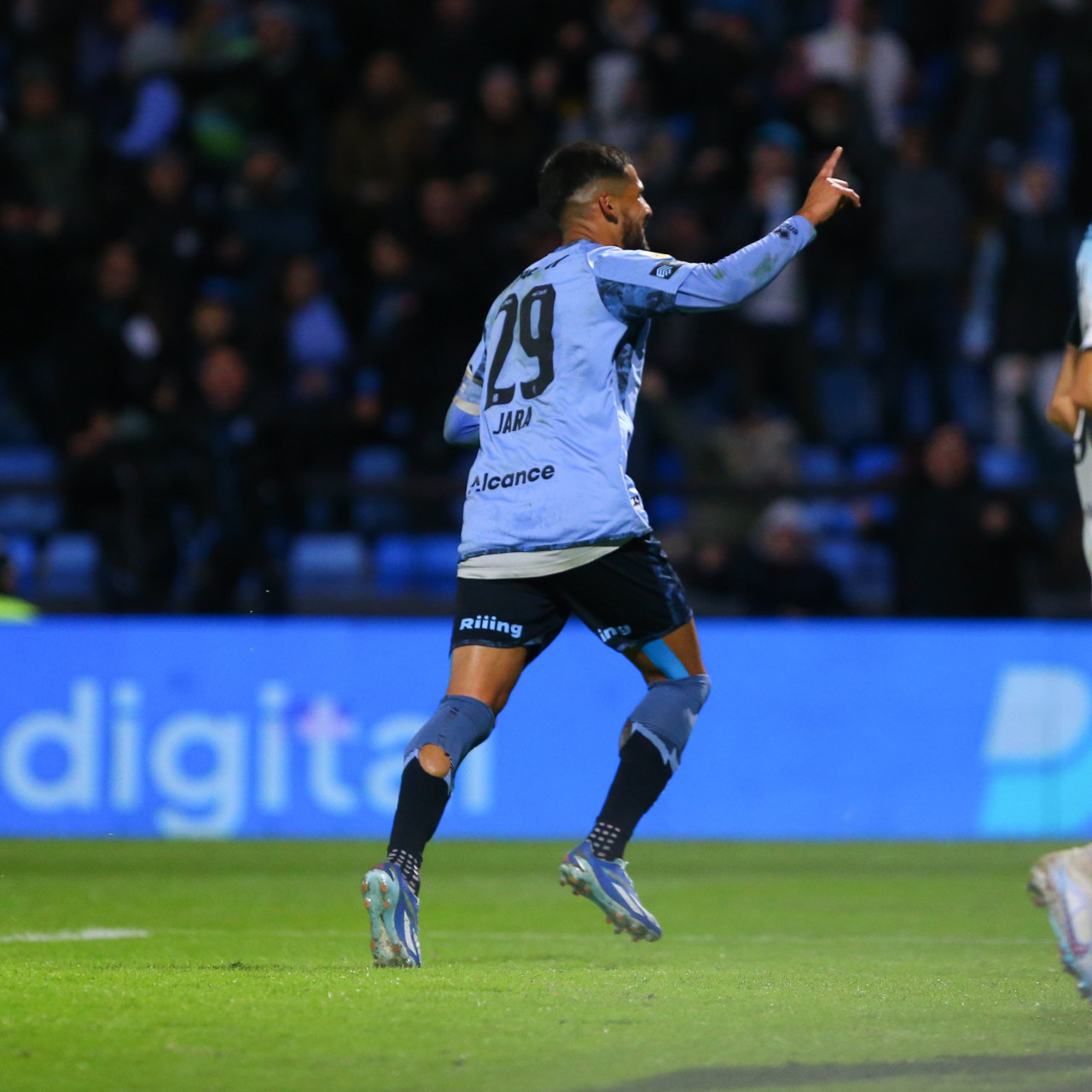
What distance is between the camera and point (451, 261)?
520 inches

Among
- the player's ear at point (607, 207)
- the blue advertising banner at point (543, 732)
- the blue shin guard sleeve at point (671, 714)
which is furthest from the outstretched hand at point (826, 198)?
the blue advertising banner at point (543, 732)

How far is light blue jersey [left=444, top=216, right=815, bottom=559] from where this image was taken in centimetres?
516

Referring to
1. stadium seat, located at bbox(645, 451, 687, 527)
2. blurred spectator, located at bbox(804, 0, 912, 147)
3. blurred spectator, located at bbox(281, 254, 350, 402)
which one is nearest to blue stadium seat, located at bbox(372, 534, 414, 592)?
blurred spectator, located at bbox(281, 254, 350, 402)

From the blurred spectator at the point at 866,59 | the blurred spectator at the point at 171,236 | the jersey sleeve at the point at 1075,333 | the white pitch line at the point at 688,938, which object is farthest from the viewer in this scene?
the blurred spectator at the point at 866,59

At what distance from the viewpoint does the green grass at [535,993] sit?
3.91 metres

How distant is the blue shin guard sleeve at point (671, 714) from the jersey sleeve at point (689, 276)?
105cm

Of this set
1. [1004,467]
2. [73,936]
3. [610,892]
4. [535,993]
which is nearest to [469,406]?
[610,892]

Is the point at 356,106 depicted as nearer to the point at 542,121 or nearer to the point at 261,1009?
the point at 542,121

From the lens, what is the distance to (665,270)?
5168 millimetres

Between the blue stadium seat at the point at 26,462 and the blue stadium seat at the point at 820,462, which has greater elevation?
the blue stadium seat at the point at 820,462

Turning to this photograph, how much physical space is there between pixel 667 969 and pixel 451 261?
8.26m

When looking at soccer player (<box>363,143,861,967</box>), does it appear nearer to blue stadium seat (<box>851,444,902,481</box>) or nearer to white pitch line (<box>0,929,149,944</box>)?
white pitch line (<box>0,929,149,944</box>)

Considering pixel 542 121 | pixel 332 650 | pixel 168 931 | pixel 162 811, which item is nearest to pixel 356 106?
pixel 542 121

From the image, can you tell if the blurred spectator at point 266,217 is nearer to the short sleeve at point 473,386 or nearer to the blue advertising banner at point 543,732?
the blue advertising banner at point 543,732
